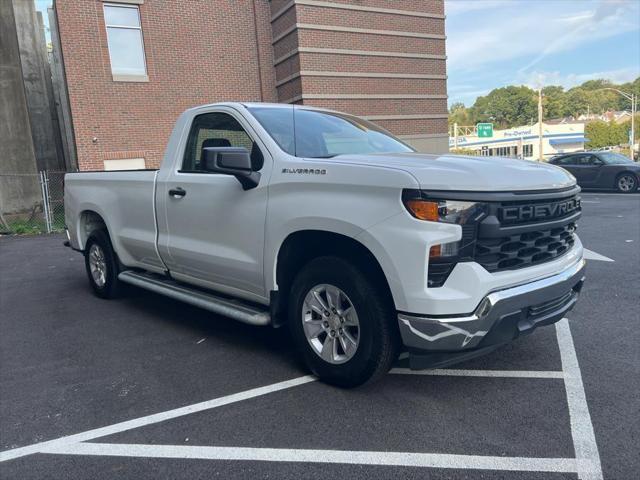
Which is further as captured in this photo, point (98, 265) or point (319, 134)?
point (98, 265)

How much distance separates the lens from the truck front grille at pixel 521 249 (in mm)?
2998

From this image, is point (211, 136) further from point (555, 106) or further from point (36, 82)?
point (555, 106)

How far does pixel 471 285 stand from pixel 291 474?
4.60 feet

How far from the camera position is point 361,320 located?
10.7ft

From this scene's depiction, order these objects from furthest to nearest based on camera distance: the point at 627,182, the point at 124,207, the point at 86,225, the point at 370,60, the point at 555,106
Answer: the point at 555,106
the point at 370,60
the point at 627,182
the point at 86,225
the point at 124,207

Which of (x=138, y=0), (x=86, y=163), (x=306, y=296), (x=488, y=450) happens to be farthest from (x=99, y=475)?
(x=138, y=0)

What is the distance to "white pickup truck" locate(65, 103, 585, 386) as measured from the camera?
292cm

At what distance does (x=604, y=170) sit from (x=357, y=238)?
1790cm

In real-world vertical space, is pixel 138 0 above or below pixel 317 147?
above

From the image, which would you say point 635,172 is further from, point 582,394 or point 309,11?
point 582,394

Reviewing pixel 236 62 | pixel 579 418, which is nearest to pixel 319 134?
pixel 579 418

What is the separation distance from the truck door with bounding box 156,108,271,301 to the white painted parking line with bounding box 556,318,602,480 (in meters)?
2.22

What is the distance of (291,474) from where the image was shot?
2.65 metres

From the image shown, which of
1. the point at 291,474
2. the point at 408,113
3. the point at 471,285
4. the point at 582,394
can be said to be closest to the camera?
the point at 291,474
